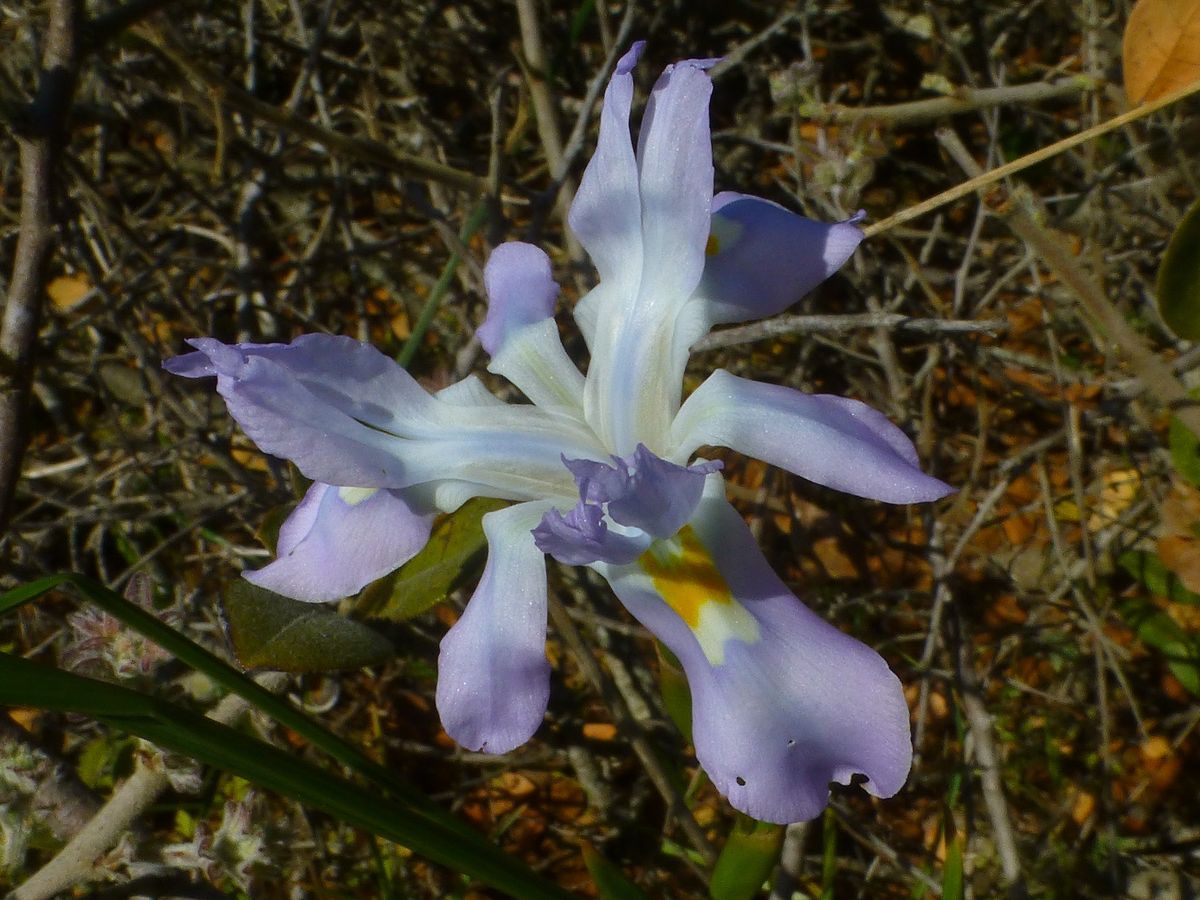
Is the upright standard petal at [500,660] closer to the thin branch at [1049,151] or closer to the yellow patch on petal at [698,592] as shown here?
the yellow patch on petal at [698,592]

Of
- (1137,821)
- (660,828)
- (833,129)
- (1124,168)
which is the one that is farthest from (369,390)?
(1124,168)

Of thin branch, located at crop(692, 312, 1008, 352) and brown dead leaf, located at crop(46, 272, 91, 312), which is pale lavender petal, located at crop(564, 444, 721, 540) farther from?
brown dead leaf, located at crop(46, 272, 91, 312)

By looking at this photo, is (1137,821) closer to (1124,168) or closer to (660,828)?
(660,828)

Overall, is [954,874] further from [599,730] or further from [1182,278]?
[599,730]

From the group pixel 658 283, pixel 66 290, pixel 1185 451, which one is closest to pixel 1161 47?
pixel 1185 451

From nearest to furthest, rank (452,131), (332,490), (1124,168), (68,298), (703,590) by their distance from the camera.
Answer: (703,590), (332,490), (1124,168), (452,131), (68,298)
